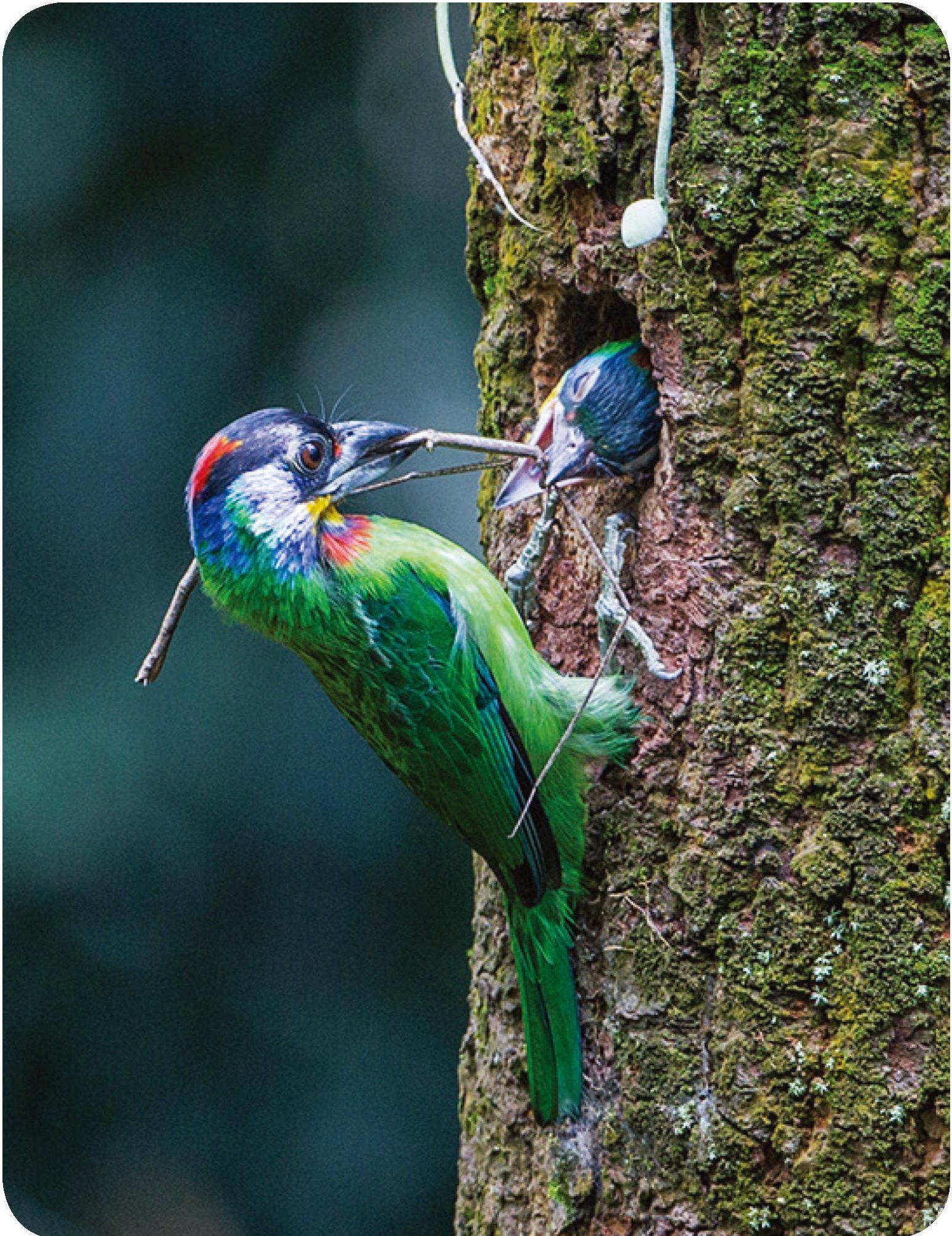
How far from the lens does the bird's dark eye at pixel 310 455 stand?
163 cm

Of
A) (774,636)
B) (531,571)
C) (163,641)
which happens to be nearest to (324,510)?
(163,641)

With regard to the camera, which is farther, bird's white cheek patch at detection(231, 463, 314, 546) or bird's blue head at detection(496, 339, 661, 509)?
bird's blue head at detection(496, 339, 661, 509)

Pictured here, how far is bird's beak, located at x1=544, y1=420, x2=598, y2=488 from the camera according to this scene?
5.79 ft

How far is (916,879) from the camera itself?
152cm

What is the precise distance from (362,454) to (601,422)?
34 cm

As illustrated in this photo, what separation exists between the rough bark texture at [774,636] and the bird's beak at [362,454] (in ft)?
1.22

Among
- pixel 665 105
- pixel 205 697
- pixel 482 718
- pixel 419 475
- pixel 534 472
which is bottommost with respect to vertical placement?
pixel 205 697

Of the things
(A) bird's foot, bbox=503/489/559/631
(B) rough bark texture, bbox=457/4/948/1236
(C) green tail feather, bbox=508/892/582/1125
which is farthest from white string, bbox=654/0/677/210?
(C) green tail feather, bbox=508/892/582/1125

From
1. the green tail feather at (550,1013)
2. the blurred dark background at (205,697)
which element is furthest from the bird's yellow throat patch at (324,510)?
the blurred dark background at (205,697)

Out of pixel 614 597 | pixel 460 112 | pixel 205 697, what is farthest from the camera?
pixel 205 697

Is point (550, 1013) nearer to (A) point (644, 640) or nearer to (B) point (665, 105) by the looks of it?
(A) point (644, 640)

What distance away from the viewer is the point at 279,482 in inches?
63.5

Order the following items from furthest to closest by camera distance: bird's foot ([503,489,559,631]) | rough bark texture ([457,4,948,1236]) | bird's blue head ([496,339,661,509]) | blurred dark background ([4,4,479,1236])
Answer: blurred dark background ([4,4,479,1236])
bird's foot ([503,489,559,631])
bird's blue head ([496,339,661,509])
rough bark texture ([457,4,948,1236])

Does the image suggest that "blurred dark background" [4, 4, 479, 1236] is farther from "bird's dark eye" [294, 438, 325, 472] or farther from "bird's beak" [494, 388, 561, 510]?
"bird's dark eye" [294, 438, 325, 472]
